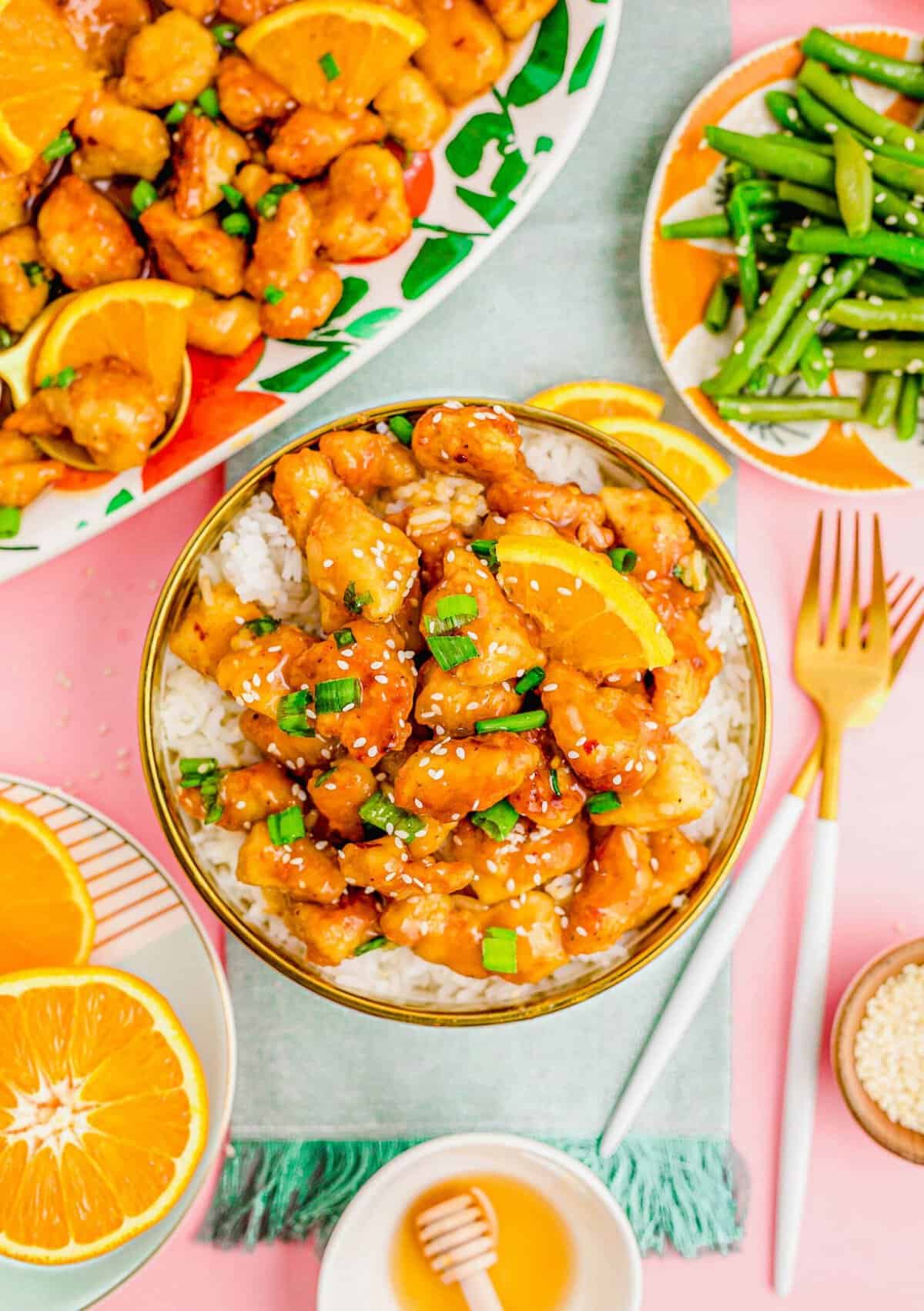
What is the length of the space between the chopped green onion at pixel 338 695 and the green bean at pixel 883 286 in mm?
1470

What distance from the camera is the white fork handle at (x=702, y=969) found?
2406 millimetres

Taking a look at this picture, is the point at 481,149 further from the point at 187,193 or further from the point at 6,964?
the point at 6,964

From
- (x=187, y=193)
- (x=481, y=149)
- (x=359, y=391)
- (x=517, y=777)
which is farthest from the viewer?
(x=359, y=391)

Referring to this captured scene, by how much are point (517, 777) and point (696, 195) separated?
4.63 ft

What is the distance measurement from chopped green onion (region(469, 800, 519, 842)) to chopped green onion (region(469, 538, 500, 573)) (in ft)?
1.27

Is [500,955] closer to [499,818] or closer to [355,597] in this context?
[499,818]

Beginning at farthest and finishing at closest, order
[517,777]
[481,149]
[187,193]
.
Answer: [481,149] → [187,193] → [517,777]

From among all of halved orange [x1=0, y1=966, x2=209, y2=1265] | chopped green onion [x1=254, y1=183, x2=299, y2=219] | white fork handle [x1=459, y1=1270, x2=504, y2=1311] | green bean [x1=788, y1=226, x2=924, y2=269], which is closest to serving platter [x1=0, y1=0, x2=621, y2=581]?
chopped green onion [x1=254, y1=183, x2=299, y2=219]

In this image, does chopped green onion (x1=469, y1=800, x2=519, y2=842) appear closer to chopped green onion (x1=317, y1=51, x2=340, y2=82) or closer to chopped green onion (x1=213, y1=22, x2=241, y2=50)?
chopped green onion (x1=317, y1=51, x2=340, y2=82)

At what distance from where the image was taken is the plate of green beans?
230 cm

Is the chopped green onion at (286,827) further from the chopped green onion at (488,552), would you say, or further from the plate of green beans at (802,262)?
the plate of green beans at (802,262)

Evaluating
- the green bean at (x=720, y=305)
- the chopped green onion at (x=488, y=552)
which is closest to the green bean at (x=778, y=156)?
the green bean at (x=720, y=305)

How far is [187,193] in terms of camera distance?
6.98 feet

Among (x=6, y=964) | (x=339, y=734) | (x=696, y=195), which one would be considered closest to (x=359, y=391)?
(x=696, y=195)
